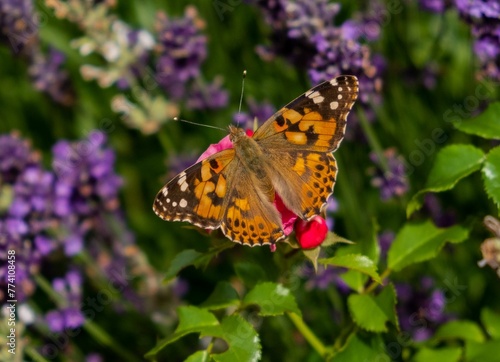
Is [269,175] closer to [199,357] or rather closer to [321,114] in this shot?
[321,114]

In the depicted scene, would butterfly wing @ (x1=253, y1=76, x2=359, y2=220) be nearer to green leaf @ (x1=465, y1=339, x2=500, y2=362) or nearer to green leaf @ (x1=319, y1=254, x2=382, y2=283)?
green leaf @ (x1=319, y1=254, x2=382, y2=283)

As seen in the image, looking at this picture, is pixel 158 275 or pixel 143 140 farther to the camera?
pixel 143 140

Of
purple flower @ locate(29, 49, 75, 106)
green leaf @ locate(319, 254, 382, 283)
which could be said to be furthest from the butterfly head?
purple flower @ locate(29, 49, 75, 106)

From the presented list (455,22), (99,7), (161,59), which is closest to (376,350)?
(161,59)

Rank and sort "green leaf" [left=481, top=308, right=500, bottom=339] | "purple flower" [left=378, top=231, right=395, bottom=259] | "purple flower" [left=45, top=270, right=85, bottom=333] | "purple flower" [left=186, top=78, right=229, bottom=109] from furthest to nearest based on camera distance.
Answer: "purple flower" [left=186, top=78, right=229, bottom=109] → "purple flower" [left=378, top=231, right=395, bottom=259] → "purple flower" [left=45, top=270, right=85, bottom=333] → "green leaf" [left=481, top=308, right=500, bottom=339]

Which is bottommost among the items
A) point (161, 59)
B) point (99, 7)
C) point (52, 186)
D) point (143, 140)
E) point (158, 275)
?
point (158, 275)

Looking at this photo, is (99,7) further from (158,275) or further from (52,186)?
(158,275)

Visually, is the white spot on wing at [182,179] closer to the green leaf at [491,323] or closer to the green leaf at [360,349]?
the green leaf at [360,349]
